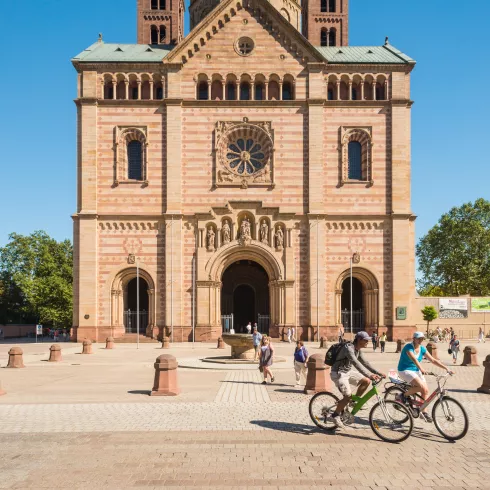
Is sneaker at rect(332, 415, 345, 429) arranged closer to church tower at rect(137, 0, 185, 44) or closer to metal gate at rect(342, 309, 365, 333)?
metal gate at rect(342, 309, 365, 333)

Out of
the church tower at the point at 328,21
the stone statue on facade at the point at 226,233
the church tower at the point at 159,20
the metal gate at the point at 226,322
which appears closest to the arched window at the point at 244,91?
the stone statue on facade at the point at 226,233

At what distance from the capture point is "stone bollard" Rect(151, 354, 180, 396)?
1602cm

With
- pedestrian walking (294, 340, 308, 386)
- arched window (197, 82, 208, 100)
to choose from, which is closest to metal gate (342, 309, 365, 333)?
arched window (197, 82, 208, 100)

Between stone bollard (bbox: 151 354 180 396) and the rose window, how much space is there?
28.3 m

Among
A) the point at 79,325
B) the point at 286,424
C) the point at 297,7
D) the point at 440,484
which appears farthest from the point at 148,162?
the point at 440,484

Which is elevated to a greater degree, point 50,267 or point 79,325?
point 50,267

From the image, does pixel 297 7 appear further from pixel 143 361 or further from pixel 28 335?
pixel 28 335

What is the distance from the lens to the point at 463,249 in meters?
73.1

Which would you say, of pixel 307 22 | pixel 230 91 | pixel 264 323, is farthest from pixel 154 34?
pixel 264 323

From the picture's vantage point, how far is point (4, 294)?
69.6 meters

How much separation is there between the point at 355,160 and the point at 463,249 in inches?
1425

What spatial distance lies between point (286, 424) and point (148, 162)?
33.0 meters

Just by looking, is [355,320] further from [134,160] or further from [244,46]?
[244,46]

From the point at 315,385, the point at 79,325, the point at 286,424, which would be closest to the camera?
the point at 286,424
